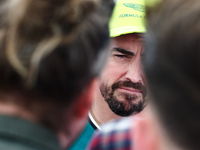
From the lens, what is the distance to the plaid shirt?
0.81 meters

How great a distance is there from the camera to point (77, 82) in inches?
26.3

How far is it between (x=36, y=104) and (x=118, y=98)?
1311 millimetres

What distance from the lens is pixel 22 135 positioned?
24.6 inches

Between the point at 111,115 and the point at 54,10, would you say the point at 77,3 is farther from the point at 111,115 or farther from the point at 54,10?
the point at 111,115

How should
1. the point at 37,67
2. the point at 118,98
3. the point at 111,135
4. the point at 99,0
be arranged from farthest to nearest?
the point at 118,98 < the point at 111,135 < the point at 99,0 < the point at 37,67

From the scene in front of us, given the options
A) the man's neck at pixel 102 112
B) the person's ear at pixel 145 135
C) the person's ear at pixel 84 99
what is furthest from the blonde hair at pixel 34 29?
the man's neck at pixel 102 112

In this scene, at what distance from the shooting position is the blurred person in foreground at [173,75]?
556 millimetres

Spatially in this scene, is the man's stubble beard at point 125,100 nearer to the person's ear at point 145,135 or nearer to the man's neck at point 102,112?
the man's neck at point 102,112

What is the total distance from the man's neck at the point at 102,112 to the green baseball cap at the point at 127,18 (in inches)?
20.2

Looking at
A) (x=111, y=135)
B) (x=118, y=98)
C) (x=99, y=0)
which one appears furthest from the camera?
Answer: (x=118, y=98)

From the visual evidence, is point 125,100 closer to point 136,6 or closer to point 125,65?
point 125,65

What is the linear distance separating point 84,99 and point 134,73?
4.04 ft

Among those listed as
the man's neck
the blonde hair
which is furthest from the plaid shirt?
the man's neck

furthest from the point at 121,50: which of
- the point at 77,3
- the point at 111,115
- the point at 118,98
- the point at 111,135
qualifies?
the point at 77,3
